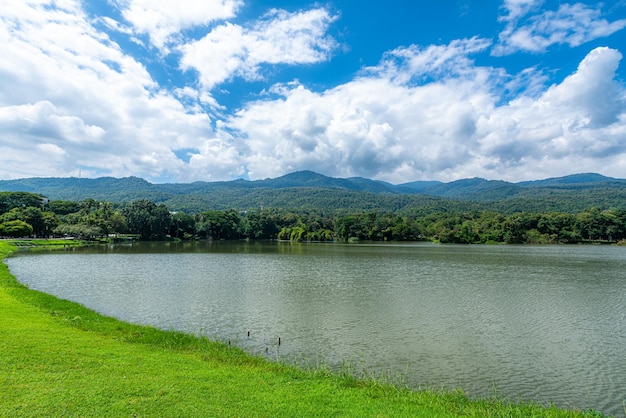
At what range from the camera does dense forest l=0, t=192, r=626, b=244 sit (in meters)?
95.8

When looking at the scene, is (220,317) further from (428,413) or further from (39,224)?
(39,224)

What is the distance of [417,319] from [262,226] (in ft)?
413

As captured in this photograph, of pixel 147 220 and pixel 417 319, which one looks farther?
pixel 147 220

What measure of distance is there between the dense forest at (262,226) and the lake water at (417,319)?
73957mm

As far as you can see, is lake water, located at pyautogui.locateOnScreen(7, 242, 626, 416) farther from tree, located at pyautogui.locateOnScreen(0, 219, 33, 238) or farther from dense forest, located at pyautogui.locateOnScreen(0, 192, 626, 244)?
dense forest, located at pyautogui.locateOnScreen(0, 192, 626, 244)

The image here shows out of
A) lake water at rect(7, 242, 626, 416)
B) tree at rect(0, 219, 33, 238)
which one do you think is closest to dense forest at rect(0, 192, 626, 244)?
tree at rect(0, 219, 33, 238)

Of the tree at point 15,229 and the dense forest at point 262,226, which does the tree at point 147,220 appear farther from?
the tree at point 15,229

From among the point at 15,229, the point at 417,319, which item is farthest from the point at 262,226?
the point at 417,319

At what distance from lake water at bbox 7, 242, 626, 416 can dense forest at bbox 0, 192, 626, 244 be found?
7396 centimetres

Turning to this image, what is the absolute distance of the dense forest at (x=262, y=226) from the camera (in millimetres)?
95812

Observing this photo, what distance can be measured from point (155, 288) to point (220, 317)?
1044 centimetres

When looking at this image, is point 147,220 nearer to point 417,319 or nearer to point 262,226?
point 262,226

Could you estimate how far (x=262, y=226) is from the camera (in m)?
143

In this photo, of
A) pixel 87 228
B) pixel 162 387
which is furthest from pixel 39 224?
pixel 162 387
